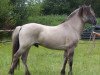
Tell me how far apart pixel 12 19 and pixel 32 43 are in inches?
585

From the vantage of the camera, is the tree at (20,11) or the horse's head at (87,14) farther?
the tree at (20,11)

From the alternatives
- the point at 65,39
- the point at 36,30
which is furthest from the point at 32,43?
the point at 65,39

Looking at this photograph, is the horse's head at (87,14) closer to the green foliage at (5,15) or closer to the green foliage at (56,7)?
the green foliage at (5,15)

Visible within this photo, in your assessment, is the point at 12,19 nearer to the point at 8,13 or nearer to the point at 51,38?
the point at 8,13

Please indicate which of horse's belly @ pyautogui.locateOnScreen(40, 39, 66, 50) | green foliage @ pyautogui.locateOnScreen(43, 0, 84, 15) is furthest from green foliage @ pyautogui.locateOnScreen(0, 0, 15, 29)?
green foliage @ pyautogui.locateOnScreen(43, 0, 84, 15)

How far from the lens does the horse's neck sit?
8.64m

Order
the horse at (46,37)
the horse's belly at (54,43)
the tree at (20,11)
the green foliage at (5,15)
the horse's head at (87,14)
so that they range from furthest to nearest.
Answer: the tree at (20,11) → the green foliage at (5,15) → the horse's head at (87,14) → the horse's belly at (54,43) → the horse at (46,37)

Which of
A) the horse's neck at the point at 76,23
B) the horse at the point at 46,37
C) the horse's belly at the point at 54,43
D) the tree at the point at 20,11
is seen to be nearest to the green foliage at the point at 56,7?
the tree at the point at 20,11

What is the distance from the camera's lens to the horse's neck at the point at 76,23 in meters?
8.64

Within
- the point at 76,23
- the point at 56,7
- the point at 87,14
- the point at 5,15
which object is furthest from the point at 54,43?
the point at 56,7

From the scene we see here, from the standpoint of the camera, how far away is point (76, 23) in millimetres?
8742

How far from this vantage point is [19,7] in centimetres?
2469

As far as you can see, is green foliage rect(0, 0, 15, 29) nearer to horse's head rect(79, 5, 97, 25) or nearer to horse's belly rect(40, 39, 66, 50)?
horse's head rect(79, 5, 97, 25)

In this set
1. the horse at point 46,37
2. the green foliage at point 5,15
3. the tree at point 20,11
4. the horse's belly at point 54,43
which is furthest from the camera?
the tree at point 20,11
